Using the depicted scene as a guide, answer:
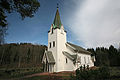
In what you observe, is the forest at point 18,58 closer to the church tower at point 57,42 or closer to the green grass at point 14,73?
the green grass at point 14,73

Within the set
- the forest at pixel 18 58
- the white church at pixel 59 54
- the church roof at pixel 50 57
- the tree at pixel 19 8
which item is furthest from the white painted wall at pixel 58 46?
the forest at pixel 18 58

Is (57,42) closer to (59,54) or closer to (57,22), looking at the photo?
(59,54)

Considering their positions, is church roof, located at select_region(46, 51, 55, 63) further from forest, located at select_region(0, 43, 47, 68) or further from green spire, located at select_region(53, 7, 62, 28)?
forest, located at select_region(0, 43, 47, 68)

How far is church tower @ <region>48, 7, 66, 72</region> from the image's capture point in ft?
66.2

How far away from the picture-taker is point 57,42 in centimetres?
2086

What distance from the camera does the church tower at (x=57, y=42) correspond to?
20169mm

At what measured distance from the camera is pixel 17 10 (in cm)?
812

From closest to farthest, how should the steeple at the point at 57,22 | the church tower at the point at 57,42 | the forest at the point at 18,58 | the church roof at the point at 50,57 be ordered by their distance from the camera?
the church roof at the point at 50,57
the church tower at the point at 57,42
the steeple at the point at 57,22
the forest at the point at 18,58

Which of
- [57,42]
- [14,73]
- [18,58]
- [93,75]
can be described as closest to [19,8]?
[93,75]

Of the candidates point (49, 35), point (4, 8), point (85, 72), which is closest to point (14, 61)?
point (49, 35)

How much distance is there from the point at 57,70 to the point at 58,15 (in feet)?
53.6

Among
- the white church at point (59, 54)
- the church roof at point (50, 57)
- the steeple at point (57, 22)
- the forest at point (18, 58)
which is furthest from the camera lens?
the forest at point (18, 58)

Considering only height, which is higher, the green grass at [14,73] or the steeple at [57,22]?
the steeple at [57,22]

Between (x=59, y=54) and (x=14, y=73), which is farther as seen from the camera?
(x=14, y=73)
